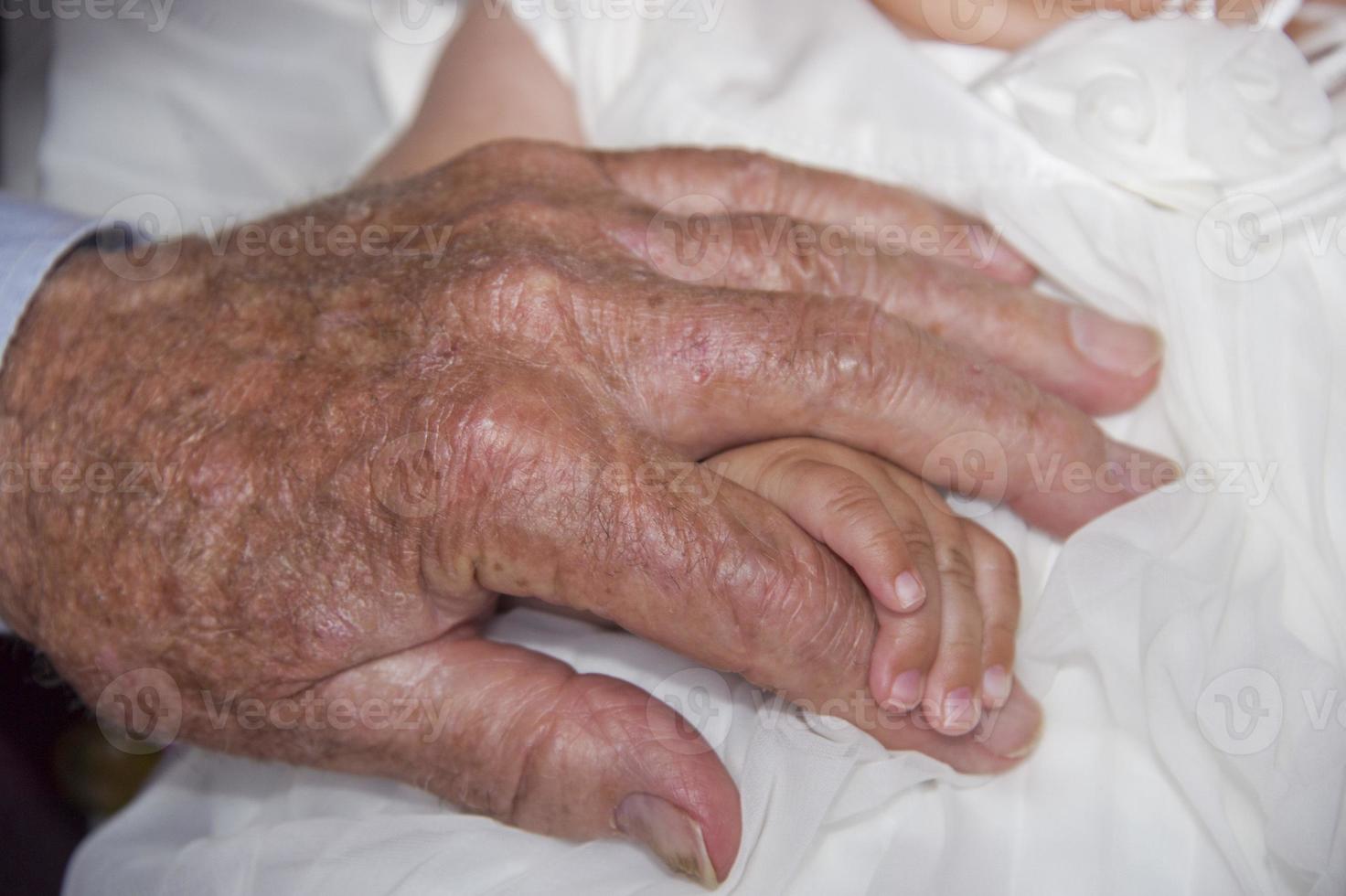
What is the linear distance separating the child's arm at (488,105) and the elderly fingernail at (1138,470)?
712mm

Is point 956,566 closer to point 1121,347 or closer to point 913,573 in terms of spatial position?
point 913,573

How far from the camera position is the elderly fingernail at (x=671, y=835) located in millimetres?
773

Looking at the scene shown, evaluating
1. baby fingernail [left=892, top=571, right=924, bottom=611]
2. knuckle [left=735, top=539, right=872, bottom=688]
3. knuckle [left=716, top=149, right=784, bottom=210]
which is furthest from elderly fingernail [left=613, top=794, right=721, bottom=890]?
knuckle [left=716, top=149, right=784, bottom=210]

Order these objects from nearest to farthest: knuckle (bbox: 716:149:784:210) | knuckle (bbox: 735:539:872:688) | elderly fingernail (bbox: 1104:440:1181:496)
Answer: knuckle (bbox: 735:539:872:688)
elderly fingernail (bbox: 1104:440:1181:496)
knuckle (bbox: 716:149:784:210)

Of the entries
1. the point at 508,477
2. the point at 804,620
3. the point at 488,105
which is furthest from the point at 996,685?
the point at 488,105

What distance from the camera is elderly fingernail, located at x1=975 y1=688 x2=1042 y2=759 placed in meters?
0.81

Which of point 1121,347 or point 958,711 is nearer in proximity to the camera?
point 958,711

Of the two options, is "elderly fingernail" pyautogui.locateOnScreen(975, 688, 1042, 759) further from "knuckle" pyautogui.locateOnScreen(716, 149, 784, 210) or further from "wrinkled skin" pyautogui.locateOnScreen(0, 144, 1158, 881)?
"knuckle" pyautogui.locateOnScreen(716, 149, 784, 210)

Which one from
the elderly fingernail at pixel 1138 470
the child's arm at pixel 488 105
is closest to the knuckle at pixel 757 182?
the child's arm at pixel 488 105

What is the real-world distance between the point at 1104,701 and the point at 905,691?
173 millimetres

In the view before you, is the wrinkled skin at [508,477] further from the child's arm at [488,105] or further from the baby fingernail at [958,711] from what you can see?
the child's arm at [488,105]

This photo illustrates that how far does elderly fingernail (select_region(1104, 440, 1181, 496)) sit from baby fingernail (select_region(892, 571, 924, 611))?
0.75 ft

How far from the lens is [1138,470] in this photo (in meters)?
0.90

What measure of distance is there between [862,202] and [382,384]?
500 mm
